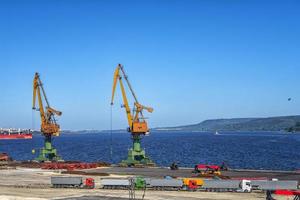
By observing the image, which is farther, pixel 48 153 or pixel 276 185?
pixel 48 153

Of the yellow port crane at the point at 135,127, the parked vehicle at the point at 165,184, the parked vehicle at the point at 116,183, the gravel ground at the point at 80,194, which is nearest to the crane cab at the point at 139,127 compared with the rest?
the yellow port crane at the point at 135,127

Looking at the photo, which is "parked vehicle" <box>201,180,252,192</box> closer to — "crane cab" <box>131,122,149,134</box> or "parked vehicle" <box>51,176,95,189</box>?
"parked vehicle" <box>51,176,95,189</box>

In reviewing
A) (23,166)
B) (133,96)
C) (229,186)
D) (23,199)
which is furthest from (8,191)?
(133,96)

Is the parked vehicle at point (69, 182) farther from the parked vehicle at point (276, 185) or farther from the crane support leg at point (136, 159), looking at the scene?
the crane support leg at point (136, 159)

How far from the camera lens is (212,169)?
2879 inches

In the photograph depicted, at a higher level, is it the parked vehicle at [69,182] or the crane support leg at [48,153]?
the crane support leg at [48,153]

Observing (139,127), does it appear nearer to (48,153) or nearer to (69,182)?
(48,153)

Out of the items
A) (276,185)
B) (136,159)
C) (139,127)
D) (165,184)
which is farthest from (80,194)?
(139,127)

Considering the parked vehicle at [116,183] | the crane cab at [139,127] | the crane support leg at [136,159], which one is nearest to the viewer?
the parked vehicle at [116,183]

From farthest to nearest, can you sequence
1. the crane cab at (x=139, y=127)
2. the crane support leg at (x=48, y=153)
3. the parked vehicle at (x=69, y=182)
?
1. the crane support leg at (x=48, y=153)
2. the crane cab at (x=139, y=127)
3. the parked vehicle at (x=69, y=182)

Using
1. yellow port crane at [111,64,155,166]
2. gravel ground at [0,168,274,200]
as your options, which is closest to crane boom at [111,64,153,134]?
yellow port crane at [111,64,155,166]

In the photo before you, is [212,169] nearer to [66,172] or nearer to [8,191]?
[66,172]

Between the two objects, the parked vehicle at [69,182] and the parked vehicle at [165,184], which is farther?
the parked vehicle at [69,182]

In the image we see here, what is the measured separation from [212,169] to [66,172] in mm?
20584
